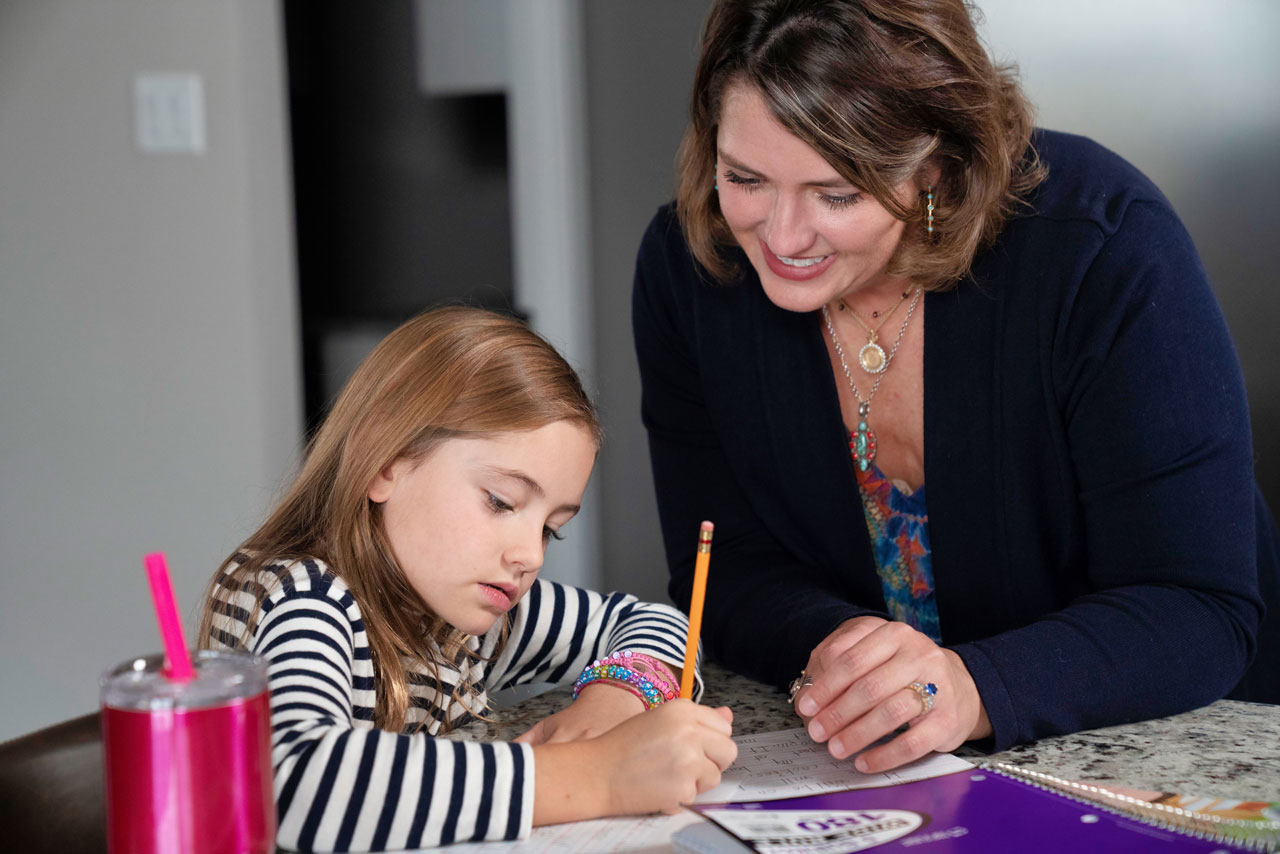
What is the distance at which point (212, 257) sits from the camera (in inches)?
90.9

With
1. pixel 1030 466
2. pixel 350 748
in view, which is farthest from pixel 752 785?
pixel 1030 466

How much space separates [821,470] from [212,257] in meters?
1.51

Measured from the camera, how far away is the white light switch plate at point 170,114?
227cm

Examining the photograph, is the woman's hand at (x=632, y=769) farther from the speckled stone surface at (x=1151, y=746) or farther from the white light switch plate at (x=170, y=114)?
the white light switch plate at (x=170, y=114)

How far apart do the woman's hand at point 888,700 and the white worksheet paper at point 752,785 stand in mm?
13

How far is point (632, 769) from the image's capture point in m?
0.75

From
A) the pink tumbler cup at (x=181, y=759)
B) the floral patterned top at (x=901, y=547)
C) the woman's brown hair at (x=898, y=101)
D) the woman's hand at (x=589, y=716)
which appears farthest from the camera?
the floral patterned top at (x=901, y=547)

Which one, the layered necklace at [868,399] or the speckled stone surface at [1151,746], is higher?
the layered necklace at [868,399]

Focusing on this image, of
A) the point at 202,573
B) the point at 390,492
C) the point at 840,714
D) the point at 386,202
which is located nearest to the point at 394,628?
the point at 390,492

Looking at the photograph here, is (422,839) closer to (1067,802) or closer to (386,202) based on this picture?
(1067,802)

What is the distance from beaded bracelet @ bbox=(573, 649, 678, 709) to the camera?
98 cm

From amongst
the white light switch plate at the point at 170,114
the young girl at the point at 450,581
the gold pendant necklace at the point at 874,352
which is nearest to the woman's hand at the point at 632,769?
the young girl at the point at 450,581

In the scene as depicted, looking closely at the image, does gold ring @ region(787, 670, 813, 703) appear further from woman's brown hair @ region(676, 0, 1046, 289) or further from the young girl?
woman's brown hair @ region(676, 0, 1046, 289)

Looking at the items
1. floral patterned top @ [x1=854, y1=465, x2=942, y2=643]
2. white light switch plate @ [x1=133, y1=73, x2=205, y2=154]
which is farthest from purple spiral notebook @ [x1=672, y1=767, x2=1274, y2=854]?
white light switch plate @ [x1=133, y1=73, x2=205, y2=154]
